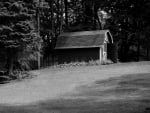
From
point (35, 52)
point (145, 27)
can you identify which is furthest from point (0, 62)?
point (145, 27)

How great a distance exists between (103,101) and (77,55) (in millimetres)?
23541

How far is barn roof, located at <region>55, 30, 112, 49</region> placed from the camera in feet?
125

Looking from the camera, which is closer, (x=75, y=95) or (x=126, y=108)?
(x=126, y=108)

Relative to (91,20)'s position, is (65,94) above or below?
below

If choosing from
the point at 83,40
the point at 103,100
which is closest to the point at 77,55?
the point at 83,40

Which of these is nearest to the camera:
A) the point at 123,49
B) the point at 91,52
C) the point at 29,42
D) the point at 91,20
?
the point at 29,42

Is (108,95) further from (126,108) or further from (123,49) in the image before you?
(123,49)

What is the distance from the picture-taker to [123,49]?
48.8 metres

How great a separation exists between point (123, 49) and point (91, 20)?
8.71 m

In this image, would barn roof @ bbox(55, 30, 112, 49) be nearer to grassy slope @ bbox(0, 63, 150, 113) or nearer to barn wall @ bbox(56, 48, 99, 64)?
barn wall @ bbox(56, 48, 99, 64)

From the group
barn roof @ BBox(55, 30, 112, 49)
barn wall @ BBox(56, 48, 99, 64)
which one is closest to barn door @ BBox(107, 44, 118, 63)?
barn roof @ BBox(55, 30, 112, 49)

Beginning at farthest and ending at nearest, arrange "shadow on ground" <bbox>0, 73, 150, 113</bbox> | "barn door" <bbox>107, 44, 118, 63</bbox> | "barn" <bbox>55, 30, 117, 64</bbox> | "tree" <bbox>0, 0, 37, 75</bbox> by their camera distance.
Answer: "barn door" <bbox>107, 44, 118, 63</bbox> → "barn" <bbox>55, 30, 117, 64</bbox> → "tree" <bbox>0, 0, 37, 75</bbox> → "shadow on ground" <bbox>0, 73, 150, 113</bbox>

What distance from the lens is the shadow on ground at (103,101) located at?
1297cm

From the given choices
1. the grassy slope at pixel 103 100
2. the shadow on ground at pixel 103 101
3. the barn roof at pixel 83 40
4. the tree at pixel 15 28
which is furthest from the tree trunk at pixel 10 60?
the barn roof at pixel 83 40
